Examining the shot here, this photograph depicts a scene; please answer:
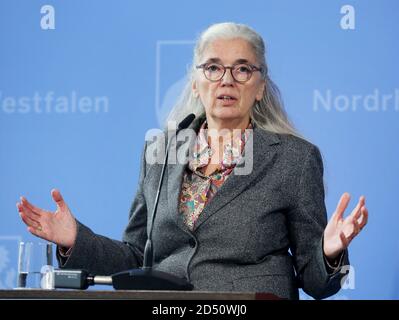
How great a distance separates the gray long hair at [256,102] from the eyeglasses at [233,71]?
0.06 meters

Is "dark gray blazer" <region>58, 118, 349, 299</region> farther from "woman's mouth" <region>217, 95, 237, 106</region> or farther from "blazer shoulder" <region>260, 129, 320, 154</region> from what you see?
"woman's mouth" <region>217, 95, 237, 106</region>

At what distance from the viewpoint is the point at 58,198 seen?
8.84ft

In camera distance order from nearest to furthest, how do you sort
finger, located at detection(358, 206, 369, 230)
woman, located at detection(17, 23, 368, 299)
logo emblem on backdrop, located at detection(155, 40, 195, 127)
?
finger, located at detection(358, 206, 369, 230)
woman, located at detection(17, 23, 368, 299)
logo emblem on backdrop, located at detection(155, 40, 195, 127)

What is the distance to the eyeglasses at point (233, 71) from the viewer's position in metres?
3.12

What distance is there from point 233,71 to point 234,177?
0.37 meters

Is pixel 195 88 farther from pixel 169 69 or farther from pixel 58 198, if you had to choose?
pixel 58 198

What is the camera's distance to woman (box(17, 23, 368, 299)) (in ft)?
9.37

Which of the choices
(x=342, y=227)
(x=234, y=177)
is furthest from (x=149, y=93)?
(x=342, y=227)

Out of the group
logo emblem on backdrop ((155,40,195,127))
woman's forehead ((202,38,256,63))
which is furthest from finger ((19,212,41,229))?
logo emblem on backdrop ((155,40,195,127))

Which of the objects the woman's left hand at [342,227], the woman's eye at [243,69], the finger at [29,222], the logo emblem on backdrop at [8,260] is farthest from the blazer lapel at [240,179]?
the logo emblem on backdrop at [8,260]

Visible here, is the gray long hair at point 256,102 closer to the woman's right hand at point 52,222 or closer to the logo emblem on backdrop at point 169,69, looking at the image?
the logo emblem on backdrop at point 169,69
